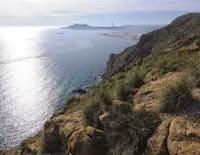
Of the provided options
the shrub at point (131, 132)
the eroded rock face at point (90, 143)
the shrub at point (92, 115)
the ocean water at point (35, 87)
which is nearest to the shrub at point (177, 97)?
the shrub at point (131, 132)

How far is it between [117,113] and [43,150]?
7.34m

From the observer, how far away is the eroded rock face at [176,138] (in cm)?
1252

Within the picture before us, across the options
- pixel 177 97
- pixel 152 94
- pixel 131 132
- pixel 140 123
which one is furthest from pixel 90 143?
pixel 152 94

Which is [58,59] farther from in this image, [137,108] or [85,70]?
[137,108]

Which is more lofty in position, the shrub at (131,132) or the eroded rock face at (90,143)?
the shrub at (131,132)

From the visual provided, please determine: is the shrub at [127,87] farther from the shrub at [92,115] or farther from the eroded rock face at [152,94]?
the shrub at [92,115]

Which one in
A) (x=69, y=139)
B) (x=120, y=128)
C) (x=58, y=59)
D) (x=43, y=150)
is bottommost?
(x=58, y=59)

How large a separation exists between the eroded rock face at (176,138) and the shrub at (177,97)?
1.03 metres

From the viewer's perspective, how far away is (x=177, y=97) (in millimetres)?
15969

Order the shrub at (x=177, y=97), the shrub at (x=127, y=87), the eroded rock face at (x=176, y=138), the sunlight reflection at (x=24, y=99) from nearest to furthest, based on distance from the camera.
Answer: the eroded rock face at (x=176, y=138) → the shrub at (x=177, y=97) → the shrub at (x=127, y=87) → the sunlight reflection at (x=24, y=99)

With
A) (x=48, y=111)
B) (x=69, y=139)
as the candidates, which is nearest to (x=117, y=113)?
(x=69, y=139)

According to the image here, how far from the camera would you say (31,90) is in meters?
102

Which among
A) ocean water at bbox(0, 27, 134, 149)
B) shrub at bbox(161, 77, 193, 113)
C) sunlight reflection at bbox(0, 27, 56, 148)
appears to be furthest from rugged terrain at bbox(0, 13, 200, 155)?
sunlight reflection at bbox(0, 27, 56, 148)

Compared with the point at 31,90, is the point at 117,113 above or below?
above
